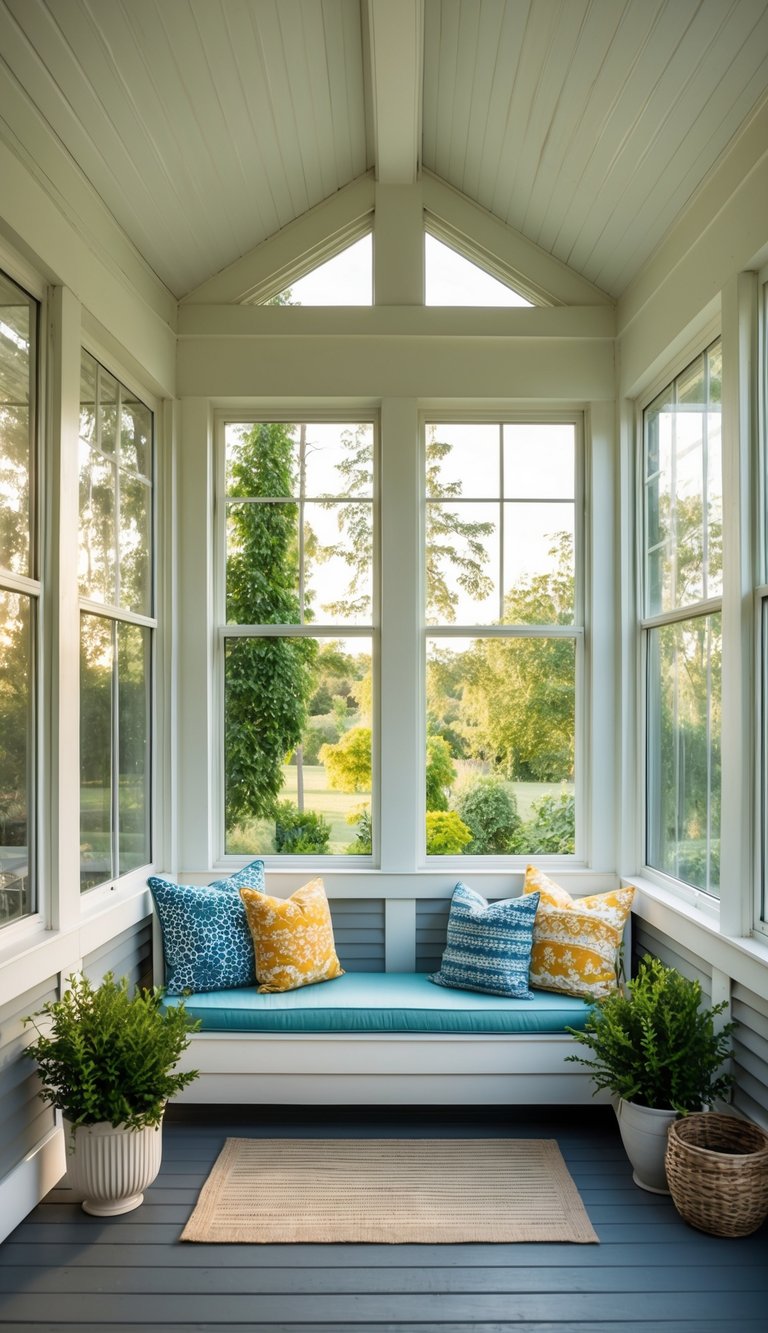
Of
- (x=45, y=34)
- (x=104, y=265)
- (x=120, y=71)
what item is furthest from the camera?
(x=104, y=265)

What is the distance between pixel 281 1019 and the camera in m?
3.69

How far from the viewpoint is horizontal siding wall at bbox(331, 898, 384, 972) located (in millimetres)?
4301

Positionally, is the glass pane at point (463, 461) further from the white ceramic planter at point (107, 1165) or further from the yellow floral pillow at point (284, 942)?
the white ceramic planter at point (107, 1165)

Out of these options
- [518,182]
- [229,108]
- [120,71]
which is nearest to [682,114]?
[518,182]

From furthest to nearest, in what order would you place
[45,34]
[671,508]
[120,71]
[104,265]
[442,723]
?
[442,723] < [671,508] < [104,265] < [120,71] < [45,34]

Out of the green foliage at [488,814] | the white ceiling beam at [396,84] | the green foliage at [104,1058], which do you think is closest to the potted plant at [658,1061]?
the green foliage at [488,814]

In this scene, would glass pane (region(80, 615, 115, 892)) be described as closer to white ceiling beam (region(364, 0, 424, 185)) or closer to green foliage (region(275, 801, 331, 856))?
green foliage (region(275, 801, 331, 856))

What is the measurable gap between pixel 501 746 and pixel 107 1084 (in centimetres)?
216

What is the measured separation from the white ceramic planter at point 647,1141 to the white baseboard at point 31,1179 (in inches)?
70.9

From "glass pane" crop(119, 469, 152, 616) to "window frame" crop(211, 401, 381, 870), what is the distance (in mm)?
336

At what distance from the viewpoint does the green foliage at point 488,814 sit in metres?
4.43

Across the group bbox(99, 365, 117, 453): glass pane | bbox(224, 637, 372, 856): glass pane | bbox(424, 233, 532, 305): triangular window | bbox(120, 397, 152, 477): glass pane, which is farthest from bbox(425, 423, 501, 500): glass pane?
bbox(99, 365, 117, 453): glass pane

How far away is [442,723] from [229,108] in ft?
8.24

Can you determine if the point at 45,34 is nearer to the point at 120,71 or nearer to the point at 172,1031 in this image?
the point at 120,71
